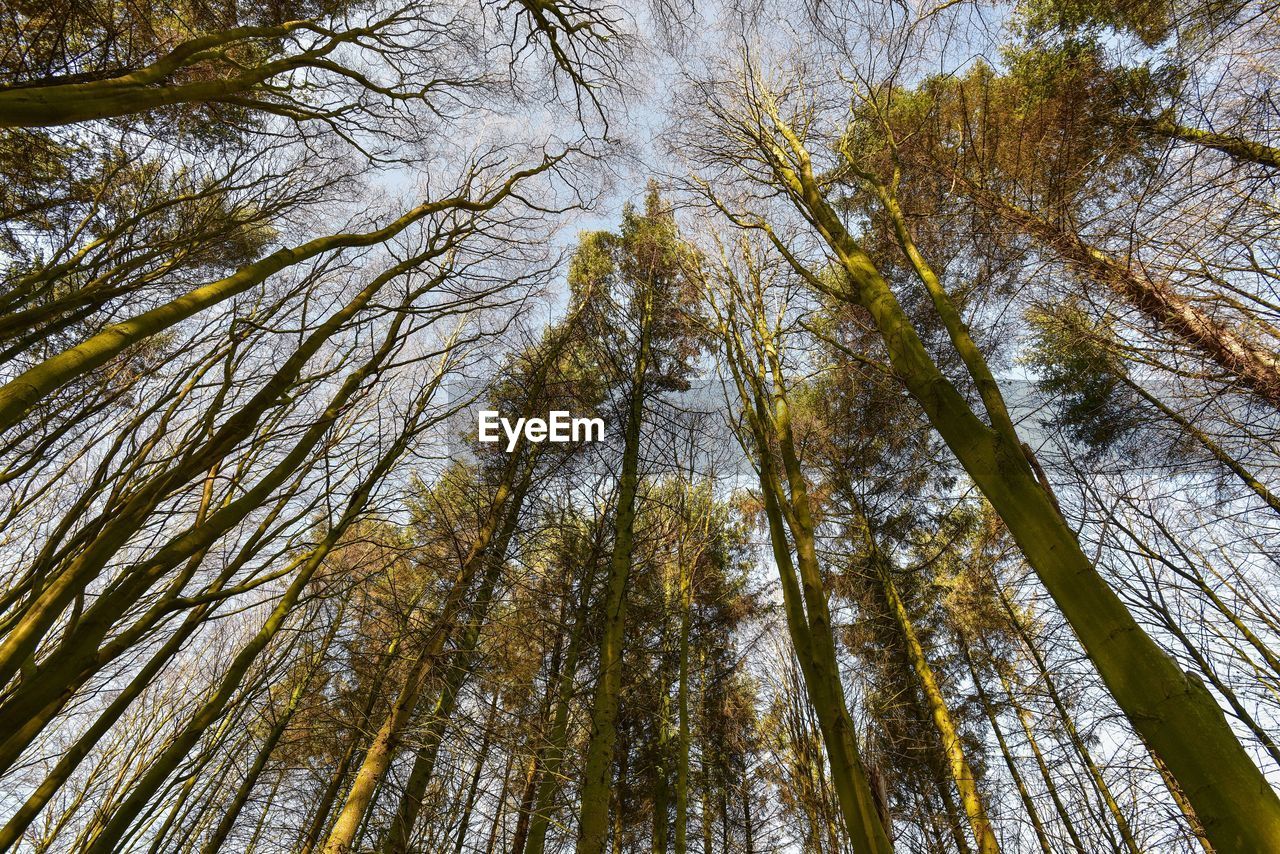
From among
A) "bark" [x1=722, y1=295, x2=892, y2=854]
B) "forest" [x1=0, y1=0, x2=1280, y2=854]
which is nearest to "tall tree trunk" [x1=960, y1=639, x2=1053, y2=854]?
"forest" [x1=0, y1=0, x2=1280, y2=854]

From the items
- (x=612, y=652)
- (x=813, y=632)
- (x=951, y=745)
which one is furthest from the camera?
(x=951, y=745)

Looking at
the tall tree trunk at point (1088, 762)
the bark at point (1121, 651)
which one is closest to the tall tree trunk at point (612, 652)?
the bark at point (1121, 651)

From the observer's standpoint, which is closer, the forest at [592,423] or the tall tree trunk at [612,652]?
the forest at [592,423]

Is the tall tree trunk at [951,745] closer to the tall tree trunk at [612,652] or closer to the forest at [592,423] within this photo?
the forest at [592,423]

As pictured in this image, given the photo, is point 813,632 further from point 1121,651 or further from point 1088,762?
point 1088,762

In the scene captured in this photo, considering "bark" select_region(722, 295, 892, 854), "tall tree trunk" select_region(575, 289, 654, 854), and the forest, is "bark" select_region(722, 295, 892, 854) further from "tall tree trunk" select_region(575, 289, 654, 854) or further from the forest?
"tall tree trunk" select_region(575, 289, 654, 854)

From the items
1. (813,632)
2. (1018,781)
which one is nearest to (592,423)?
(813,632)

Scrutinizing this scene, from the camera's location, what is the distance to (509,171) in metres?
3.60

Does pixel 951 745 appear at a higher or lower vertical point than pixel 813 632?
higher

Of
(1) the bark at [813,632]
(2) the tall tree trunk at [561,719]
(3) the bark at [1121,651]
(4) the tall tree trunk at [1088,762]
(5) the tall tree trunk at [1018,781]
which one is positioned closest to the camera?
(3) the bark at [1121,651]

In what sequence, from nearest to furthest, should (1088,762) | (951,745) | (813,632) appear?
(813,632) → (1088,762) → (951,745)

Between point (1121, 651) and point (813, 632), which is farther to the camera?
point (813, 632)

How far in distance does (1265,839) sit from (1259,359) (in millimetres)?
6178

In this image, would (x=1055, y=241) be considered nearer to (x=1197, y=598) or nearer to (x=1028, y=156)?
(x=1028, y=156)
